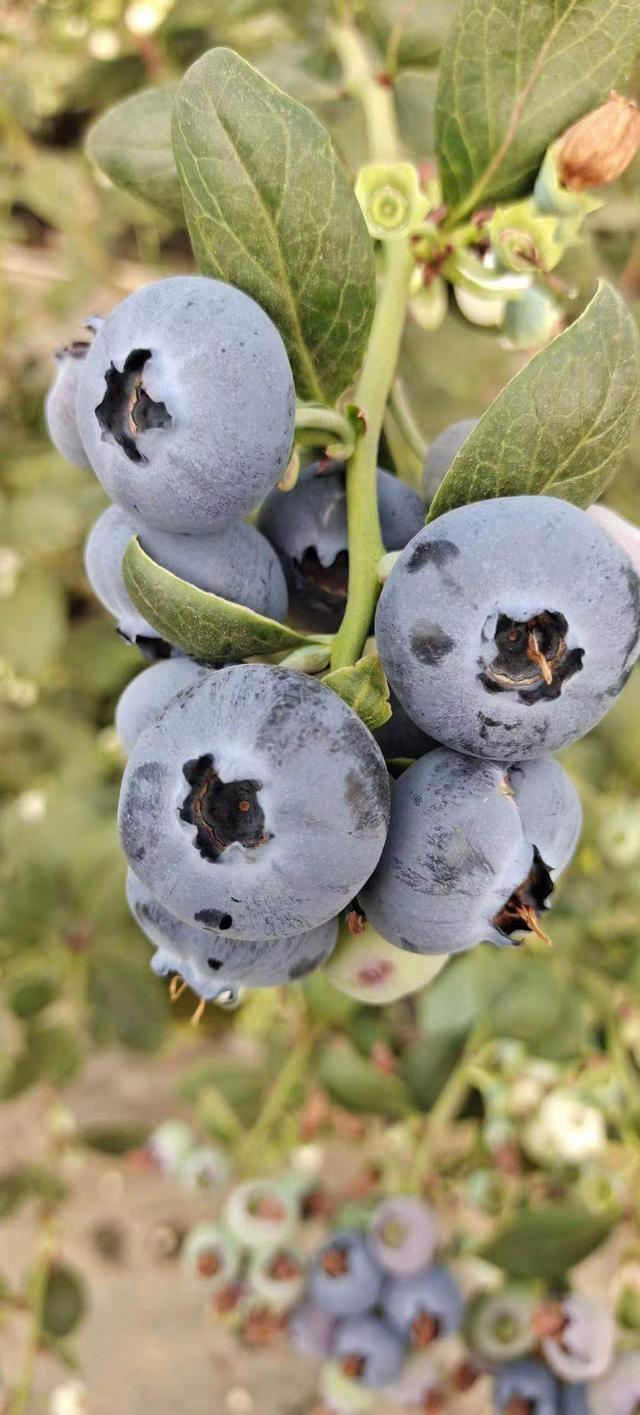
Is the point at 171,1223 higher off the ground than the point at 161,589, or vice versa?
the point at 161,589

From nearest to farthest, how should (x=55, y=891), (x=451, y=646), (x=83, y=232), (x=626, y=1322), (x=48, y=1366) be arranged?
(x=451, y=646), (x=626, y=1322), (x=55, y=891), (x=83, y=232), (x=48, y=1366)

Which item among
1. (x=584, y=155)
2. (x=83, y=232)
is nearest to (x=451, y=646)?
(x=584, y=155)

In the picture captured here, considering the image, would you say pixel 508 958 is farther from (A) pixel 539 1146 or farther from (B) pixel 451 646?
(B) pixel 451 646

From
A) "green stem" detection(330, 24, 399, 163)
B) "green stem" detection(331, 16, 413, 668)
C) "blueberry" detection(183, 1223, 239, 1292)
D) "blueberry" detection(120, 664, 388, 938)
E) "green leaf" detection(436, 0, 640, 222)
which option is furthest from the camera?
"blueberry" detection(183, 1223, 239, 1292)

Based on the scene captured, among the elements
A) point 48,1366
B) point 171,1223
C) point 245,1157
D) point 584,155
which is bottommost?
point 48,1366

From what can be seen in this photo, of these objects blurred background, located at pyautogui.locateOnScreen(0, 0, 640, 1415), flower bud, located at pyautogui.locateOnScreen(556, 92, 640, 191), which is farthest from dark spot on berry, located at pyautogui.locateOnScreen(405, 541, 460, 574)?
blurred background, located at pyautogui.locateOnScreen(0, 0, 640, 1415)

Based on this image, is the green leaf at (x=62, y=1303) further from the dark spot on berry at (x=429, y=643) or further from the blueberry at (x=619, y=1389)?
the dark spot on berry at (x=429, y=643)

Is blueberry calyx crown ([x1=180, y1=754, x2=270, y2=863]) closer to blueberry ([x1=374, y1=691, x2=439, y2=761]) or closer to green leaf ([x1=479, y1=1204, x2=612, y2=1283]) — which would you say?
blueberry ([x1=374, y1=691, x2=439, y2=761])
